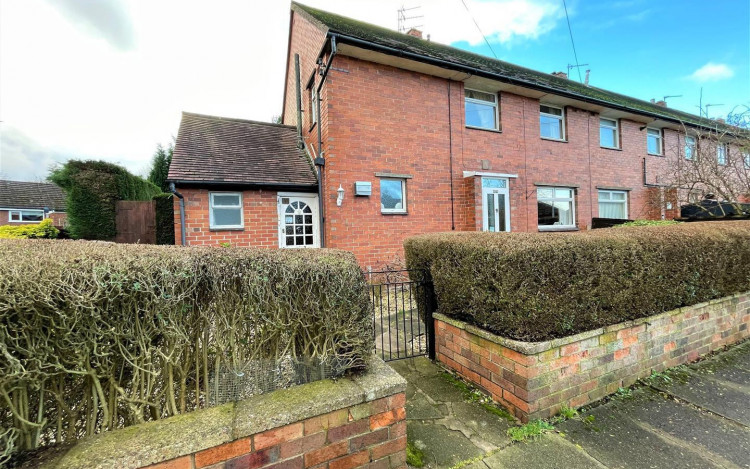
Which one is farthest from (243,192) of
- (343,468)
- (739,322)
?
(739,322)

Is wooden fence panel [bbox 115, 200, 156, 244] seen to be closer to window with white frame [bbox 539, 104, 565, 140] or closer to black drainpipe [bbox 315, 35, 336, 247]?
black drainpipe [bbox 315, 35, 336, 247]

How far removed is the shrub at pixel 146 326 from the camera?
3.84 ft

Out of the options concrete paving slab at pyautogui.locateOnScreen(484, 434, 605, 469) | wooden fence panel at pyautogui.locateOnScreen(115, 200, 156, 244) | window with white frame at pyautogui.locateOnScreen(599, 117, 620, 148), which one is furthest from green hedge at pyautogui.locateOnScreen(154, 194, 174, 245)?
window with white frame at pyautogui.locateOnScreen(599, 117, 620, 148)

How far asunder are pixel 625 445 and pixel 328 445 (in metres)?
2.04

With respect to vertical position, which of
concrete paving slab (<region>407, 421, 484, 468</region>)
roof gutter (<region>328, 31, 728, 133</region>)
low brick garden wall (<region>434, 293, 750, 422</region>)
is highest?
roof gutter (<region>328, 31, 728, 133</region>)

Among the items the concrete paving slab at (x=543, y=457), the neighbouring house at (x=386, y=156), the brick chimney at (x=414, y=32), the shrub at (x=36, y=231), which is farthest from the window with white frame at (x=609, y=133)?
the shrub at (x=36, y=231)

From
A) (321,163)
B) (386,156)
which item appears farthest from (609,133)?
(321,163)

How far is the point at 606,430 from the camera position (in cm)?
220

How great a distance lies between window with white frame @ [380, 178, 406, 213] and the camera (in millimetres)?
8109

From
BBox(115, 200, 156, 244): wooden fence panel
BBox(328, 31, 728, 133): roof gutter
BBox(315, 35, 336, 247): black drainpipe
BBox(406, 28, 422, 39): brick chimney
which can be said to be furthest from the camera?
BBox(406, 28, 422, 39): brick chimney

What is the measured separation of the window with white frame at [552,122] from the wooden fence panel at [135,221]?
13015mm

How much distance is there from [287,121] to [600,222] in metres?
12.7

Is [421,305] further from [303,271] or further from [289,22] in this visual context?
[289,22]

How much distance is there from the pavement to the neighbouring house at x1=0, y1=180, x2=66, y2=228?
32878 mm
